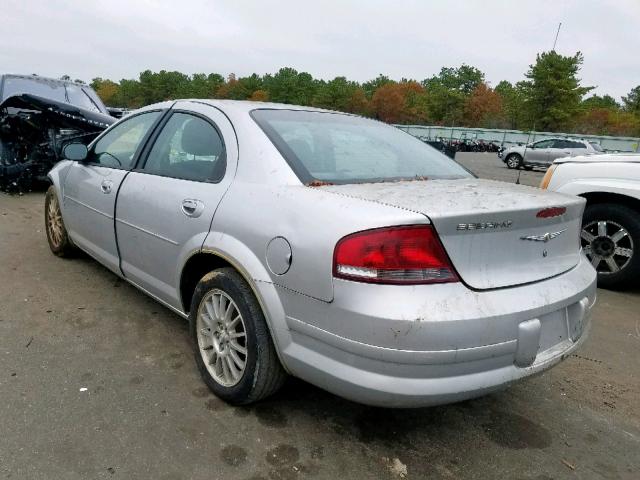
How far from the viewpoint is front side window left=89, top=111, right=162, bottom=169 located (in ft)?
11.1

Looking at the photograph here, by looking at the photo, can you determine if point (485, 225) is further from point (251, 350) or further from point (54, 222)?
point (54, 222)

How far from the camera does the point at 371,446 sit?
7.45ft

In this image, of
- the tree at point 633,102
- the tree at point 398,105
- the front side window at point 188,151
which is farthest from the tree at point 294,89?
the front side window at point 188,151

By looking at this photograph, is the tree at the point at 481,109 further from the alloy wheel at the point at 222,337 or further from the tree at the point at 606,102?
the alloy wheel at the point at 222,337

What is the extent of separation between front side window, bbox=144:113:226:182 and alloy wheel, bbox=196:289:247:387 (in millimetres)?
635

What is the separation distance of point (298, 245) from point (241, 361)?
0.76 metres

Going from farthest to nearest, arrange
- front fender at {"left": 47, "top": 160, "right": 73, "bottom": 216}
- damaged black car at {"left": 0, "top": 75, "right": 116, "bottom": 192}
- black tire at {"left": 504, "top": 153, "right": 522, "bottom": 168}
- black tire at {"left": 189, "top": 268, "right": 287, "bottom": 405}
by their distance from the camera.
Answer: black tire at {"left": 504, "top": 153, "right": 522, "bottom": 168}, damaged black car at {"left": 0, "top": 75, "right": 116, "bottom": 192}, front fender at {"left": 47, "top": 160, "right": 73, "bottom": 216}, black tire at {"left": 189, "top": 268, "right": 287, "bottom": 405}

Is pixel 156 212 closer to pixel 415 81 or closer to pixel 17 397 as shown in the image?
pixel 17 397

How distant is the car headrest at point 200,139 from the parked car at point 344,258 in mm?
11

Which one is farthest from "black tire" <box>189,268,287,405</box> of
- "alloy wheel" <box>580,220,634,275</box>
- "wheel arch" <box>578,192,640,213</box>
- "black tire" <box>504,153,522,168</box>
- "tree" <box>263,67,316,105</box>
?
"tree" <box>263,67,316,105</box>

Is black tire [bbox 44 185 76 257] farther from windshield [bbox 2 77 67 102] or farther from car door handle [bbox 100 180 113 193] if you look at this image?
windshield [bbox 2 77 67 102]

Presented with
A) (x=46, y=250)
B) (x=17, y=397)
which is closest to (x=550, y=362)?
(x=17, y=397)

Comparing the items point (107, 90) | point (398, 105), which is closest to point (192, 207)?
point (398, 105)

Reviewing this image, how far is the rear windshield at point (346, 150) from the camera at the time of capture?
2447mm
